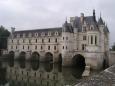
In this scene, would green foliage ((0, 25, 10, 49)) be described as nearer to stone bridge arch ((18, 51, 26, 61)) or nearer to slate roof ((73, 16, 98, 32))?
stone bridge arch ((18, 51, 26, 61))

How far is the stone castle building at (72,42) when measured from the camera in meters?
36.5

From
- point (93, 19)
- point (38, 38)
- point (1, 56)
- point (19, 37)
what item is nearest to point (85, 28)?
point (93, 19)

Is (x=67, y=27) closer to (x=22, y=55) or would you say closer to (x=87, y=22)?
(x=87, y=22)

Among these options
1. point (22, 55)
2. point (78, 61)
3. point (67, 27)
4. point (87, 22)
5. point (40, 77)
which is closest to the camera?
point (40, 77)

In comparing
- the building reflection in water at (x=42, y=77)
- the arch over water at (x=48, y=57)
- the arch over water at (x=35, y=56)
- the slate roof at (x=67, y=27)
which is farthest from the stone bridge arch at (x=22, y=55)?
the building reflection in water at (x=42, y=77)

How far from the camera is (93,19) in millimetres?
39375

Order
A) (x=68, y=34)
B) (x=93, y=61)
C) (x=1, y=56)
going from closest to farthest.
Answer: (x=93, y=61) < (x=68, y=34) < (x=1, y=56)

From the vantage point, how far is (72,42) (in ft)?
136

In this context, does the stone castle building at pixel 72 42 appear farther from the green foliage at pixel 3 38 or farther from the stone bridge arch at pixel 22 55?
the green foliage at pixel 3 38

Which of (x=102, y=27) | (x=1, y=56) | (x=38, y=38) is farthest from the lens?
(x=1, y=56)

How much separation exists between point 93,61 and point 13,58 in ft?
84.7

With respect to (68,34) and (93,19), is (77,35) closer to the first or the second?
(68,34)

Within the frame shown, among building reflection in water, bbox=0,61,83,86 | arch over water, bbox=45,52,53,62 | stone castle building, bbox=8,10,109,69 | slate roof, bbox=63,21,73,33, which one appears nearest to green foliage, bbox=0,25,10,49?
stone castle building, bbox=8,10,109,69

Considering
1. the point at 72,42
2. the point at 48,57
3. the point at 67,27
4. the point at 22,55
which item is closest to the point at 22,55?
the point at 22,55
